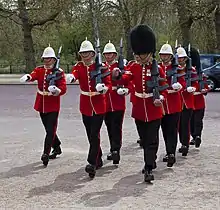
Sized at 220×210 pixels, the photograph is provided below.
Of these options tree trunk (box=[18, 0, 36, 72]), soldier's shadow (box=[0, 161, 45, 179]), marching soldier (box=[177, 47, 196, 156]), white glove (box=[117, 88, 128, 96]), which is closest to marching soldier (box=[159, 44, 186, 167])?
marching soldier (box=[177, 47, 196, 156])

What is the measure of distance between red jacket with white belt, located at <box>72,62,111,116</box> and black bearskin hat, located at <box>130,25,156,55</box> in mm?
677

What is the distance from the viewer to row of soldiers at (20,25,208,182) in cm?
693

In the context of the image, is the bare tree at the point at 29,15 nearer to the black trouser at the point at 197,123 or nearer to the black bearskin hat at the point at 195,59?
the black bearskin hat at the point at 195,59

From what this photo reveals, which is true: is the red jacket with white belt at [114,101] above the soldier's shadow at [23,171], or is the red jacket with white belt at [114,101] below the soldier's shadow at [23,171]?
above

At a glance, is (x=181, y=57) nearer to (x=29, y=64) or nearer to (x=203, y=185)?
(x=203, y=185)

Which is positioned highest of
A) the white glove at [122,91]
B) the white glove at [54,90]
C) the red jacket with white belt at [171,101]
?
the white glove at [54,90]

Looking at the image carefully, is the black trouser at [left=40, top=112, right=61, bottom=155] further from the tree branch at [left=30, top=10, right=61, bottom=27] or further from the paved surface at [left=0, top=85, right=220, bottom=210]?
the tree branch at [left=30, top=10, right=61, bottom=27]

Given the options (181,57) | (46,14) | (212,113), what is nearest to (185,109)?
(181,57)

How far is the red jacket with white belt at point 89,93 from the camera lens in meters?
7.22

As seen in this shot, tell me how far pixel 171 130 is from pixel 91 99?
1.34 meters

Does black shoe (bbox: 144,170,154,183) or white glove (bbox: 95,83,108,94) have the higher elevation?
white glove (bbox: 95,83,108,94)

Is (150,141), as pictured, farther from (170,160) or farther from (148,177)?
(170,160)

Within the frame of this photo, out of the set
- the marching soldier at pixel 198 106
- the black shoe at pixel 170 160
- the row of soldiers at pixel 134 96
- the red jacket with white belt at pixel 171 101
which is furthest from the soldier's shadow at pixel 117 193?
the marching soldier at pixel 198 106

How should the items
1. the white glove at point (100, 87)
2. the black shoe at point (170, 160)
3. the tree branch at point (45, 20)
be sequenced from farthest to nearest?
1. the tree branch at point (45, 20)
2. the black shoe at point (170, 160)
3. the white glove at point (100, 87)
